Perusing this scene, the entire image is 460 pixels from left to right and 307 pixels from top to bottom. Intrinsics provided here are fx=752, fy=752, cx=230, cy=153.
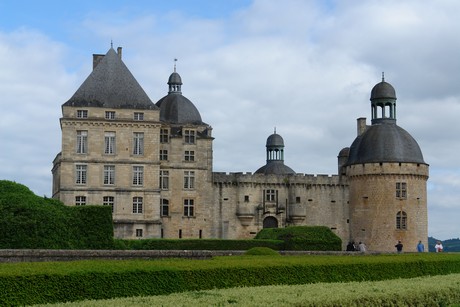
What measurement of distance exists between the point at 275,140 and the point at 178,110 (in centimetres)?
1553

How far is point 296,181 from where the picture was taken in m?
58.0

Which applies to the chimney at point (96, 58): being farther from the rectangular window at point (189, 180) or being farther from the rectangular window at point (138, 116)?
the rectangular window at point (189, 180)

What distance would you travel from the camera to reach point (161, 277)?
1831 cm

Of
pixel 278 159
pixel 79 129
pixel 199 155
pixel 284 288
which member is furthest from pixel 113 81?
pixel 284 288

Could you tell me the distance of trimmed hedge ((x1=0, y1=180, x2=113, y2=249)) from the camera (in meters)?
32.5

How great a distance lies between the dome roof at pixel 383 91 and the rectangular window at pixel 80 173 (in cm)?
2402

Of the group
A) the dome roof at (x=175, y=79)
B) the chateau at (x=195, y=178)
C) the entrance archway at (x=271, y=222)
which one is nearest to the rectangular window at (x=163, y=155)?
the chateau at (x=195, y=178)

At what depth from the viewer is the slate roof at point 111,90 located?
49.6 m

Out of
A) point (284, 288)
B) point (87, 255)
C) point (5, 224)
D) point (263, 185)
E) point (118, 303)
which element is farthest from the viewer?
point (263, 185)

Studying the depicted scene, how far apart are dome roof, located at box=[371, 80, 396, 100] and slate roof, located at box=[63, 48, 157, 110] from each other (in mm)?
18866

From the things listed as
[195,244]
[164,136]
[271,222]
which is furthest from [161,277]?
[271,222]

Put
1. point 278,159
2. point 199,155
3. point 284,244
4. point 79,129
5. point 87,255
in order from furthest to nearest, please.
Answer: point 278,159 → point 199,155 → point 79,129 → point 284,244 → point 87,255

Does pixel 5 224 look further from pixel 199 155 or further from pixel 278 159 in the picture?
pixel 278 159

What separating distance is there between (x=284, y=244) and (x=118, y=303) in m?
31.5
